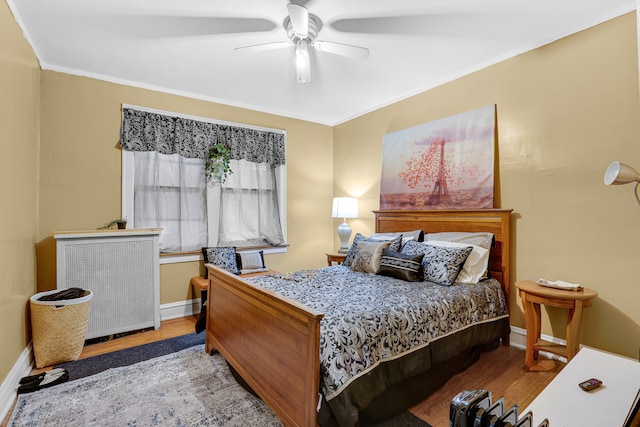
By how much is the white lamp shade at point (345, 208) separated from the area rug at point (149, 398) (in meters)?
2.39

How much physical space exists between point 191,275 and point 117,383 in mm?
1650

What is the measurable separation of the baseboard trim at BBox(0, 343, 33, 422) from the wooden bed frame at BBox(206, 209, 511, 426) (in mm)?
1250

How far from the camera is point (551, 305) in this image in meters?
2.36

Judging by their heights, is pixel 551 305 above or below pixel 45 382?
above

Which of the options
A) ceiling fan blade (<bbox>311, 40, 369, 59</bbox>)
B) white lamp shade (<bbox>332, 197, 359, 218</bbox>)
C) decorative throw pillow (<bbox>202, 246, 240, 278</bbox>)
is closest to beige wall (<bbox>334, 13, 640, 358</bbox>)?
ceiling fan blade (<bbox>311, 40, 369, 59</bbox>)

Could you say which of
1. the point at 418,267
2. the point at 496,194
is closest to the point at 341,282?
the point at 418,267

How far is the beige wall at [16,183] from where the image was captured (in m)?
2.06

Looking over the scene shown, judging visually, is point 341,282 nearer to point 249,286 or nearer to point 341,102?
point 249,286

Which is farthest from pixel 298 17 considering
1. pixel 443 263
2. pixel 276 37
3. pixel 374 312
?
pixel 443 263

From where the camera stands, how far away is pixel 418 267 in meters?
2.73

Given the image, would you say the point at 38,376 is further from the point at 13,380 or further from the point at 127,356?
the point at 127,356

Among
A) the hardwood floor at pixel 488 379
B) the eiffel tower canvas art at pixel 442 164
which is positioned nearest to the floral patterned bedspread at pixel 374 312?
the hardwood floor at pixel 488 379

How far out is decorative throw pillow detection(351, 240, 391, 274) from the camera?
9.89 ft

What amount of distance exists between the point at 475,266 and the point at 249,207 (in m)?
2.84
